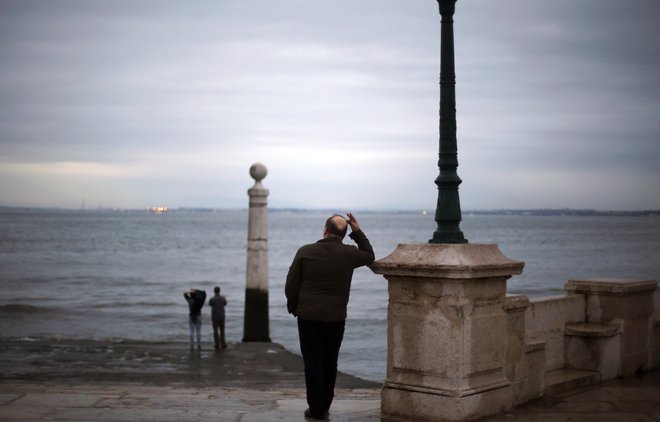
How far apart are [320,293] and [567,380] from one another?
3.11 meters

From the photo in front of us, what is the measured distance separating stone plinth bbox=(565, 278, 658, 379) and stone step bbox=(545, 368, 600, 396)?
50cm

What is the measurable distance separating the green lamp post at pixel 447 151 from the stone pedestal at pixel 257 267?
13.9 m

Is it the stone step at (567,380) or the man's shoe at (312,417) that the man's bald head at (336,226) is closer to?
the man's shoe at (312,417)

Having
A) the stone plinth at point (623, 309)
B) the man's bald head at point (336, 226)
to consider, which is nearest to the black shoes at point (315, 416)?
the man's bald head at point (336, 226)

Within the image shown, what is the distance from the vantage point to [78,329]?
2959 centimetres

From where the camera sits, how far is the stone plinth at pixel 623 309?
9.82 meters

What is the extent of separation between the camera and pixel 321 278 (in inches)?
286

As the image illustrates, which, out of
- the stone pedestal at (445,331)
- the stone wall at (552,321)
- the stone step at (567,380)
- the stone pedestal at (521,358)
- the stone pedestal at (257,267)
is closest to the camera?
the stone pedestal at (445,331)

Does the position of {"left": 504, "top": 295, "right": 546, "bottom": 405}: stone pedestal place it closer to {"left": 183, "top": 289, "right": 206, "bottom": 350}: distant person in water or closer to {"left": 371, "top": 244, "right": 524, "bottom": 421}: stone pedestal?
{"left": 371, "top": 244, "right": 524, "bottom": 421}: stone pedestal

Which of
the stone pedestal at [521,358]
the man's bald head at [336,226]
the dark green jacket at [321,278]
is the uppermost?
the man's bald head at [336,226]

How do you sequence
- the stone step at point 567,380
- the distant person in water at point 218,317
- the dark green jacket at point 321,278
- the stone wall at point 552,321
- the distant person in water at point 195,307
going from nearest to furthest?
the dark green jacket at point 321,278 < the stone step at point 567,380 < the stone wall at point 552,321 < the distant person in water at point 218,317 < the distant person in water at point 195,307

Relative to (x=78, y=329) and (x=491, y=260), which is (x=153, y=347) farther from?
(x=491, y=260)

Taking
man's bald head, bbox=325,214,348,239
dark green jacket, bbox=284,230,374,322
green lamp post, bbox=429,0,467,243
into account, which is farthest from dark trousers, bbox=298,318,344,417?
green lamp post, bbox=429,0,467,243

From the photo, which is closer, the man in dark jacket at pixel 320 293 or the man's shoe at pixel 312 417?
the man in dark jacket at pixel 320 293
